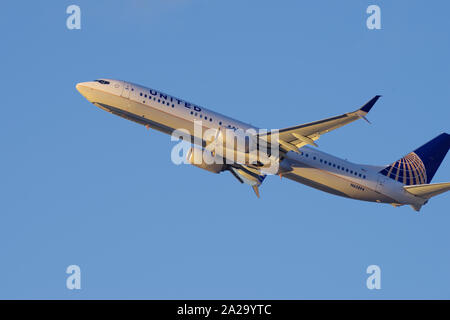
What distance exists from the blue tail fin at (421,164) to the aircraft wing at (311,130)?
10.9 meters

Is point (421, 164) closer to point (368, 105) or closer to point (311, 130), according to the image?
point (311, 130)

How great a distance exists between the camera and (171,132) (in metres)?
55.7

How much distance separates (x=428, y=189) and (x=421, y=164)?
5.62m

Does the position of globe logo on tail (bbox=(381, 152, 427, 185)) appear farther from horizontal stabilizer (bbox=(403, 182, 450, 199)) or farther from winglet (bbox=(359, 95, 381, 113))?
winglet (bbox=(359, 95, 381, 113))

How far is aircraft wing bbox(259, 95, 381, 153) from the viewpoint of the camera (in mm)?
47391

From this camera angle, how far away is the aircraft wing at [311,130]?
1866 inches

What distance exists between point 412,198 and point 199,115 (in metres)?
19.8

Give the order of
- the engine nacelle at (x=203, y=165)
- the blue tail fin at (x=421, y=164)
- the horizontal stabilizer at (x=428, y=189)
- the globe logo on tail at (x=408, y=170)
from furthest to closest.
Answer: the blue tail fin at (x=421, y=164), the globe logo on tail at (x=408, y=170), the engine nacelle at (x=203, y=165), the horizontal stabilizer at (x=428, y=189)

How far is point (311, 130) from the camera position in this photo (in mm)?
51875

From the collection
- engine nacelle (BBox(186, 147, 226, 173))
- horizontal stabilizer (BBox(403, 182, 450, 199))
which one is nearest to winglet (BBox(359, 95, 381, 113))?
horizontal stabilizer (BBox(403, 182, 450, 199))

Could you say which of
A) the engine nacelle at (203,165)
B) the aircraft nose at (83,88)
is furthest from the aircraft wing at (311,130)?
the aircraft nose at (83,88)

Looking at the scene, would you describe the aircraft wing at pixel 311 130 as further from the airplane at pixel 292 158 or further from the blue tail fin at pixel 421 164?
the blue tail fin at pixel 421 164
